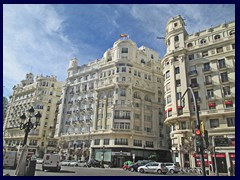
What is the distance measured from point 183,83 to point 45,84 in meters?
46.4

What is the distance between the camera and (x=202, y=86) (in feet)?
105

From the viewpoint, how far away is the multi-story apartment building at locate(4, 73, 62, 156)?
187 feet

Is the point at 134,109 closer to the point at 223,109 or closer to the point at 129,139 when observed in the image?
the point at 129,139

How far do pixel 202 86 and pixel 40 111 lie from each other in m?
48.3

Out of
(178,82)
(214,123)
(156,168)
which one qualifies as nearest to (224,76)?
(178,82)

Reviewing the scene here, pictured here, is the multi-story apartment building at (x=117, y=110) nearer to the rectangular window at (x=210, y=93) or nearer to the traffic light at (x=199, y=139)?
the rectangular window at (x=210, y=93)

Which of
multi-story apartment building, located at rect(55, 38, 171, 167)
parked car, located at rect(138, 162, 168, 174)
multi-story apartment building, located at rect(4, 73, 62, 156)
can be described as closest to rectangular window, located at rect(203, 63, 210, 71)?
multi-story apartment building, located at rect(55, 38, 171, 167)

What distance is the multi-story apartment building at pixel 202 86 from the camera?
92.0ft

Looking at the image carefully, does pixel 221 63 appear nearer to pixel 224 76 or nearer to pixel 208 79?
pixel 224 76

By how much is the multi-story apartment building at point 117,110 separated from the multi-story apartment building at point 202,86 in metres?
9.72

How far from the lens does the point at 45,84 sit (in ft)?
207

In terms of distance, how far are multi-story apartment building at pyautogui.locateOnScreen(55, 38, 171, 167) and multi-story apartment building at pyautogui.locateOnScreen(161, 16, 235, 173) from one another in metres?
9.72

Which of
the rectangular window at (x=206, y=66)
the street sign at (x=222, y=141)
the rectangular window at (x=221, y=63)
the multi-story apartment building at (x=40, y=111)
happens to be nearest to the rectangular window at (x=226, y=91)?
the rectangular window at (x=221, y=63)

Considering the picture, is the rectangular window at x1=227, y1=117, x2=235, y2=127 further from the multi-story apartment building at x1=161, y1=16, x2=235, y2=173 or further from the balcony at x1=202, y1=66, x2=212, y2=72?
the balcony at x1=202, y1=66, x2=212, y2=72
